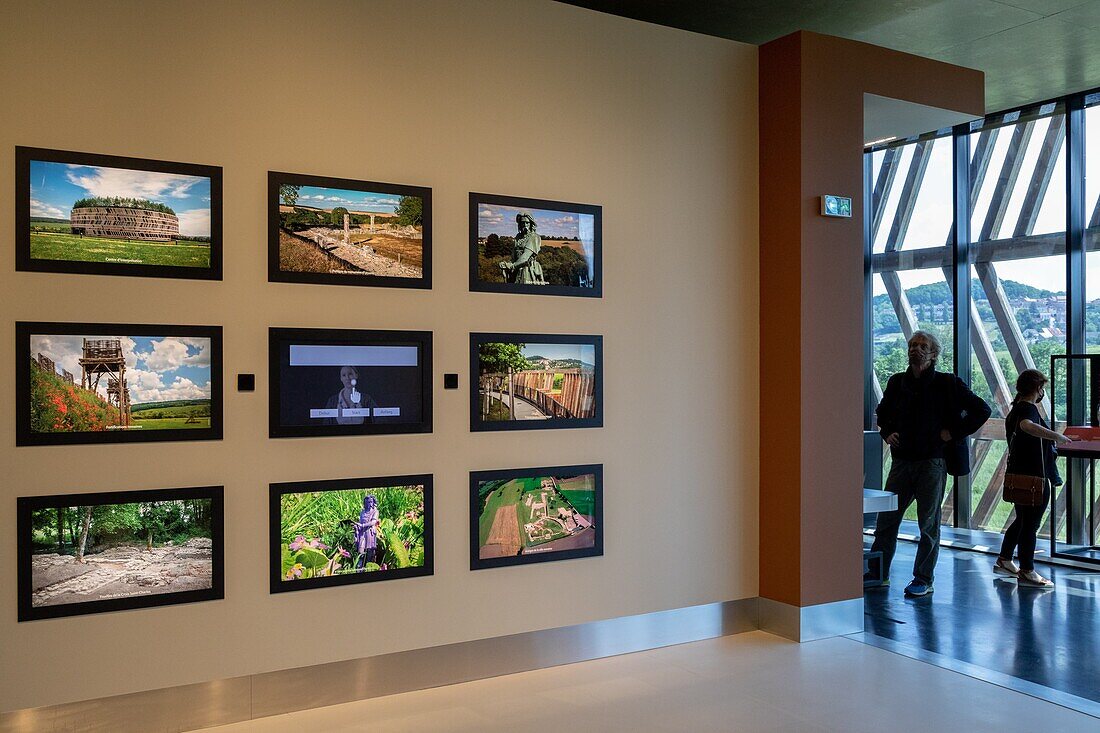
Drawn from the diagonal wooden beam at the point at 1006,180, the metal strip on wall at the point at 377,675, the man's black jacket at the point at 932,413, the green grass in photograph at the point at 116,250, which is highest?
the diagonal wooden beam at the point at 1006,180

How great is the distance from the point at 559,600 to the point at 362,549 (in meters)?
1.13

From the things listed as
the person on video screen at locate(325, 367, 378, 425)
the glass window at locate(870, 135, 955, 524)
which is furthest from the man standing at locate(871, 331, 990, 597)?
the person on video screen at locate(325, 367, 378, 425)

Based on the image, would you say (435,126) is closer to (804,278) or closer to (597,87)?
(597,87)

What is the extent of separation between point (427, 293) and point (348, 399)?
0.64m

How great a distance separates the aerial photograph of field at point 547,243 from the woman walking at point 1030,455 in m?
3.67

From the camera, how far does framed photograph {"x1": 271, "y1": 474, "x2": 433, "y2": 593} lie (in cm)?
388

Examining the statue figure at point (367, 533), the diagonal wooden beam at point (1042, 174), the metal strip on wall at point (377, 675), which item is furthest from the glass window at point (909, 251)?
the statue figure at point (367, 533)

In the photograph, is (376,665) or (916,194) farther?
(916,194)

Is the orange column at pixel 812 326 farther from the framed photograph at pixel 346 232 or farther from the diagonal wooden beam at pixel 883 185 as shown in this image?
the diagonal wooden beam at pixel 883 185

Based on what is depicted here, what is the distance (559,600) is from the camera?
15.0 ft

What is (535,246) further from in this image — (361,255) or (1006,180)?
(1006,180)

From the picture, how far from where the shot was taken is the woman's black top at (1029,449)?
6.23m

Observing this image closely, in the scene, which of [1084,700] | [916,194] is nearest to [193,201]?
[1084,700]

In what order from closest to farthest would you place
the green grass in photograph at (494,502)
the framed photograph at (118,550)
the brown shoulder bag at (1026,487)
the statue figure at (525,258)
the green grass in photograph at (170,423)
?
the framed photograph at (118,550), the green grass in photograph at (170,423), the green grass in photograph at (494,502), the statue figure at (525,258), the brown shoulder bag at (1026,487)
